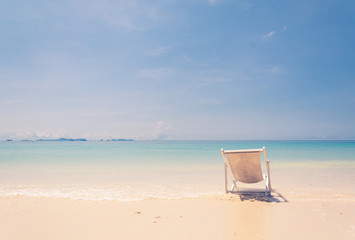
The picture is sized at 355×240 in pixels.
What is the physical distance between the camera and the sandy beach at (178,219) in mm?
2850

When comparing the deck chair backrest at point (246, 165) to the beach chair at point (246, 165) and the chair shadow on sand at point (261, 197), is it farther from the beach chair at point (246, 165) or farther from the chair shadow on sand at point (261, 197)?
the chair shadow on sand at point (261, 197)

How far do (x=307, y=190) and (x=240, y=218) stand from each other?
3139mm

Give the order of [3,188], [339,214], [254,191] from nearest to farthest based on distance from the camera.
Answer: [339,214], [254,191], [3,188]

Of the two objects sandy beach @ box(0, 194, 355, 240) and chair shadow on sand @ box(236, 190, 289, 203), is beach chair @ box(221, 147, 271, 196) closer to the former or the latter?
chair shadow on sand @ box(236, 190, 289, 203)

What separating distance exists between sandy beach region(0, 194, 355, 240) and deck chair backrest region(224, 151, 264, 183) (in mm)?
610

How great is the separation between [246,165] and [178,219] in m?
2.18

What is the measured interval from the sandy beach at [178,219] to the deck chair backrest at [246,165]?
0.61 m

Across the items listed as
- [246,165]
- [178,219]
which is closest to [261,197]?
[246,165]

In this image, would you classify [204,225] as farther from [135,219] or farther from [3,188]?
[3,188]

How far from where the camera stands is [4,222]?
3.31 m

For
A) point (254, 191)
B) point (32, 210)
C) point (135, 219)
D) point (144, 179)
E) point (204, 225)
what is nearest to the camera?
point (204, 225)

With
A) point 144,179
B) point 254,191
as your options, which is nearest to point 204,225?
point 254,191

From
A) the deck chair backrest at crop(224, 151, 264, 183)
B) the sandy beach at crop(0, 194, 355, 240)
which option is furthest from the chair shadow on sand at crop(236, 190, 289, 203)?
the deck chair backrest at crop(224, 151, 264, 183)

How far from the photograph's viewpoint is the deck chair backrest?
4668 mm
